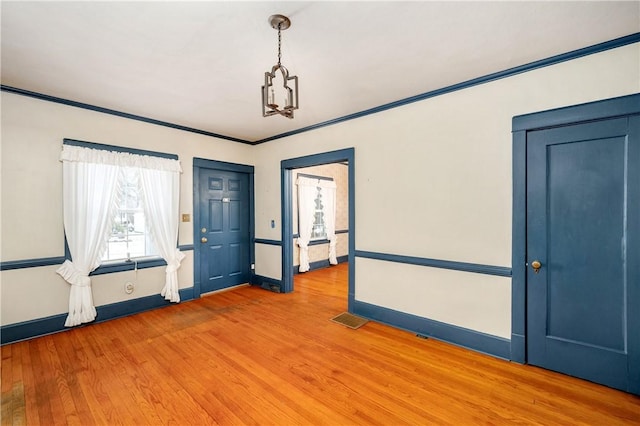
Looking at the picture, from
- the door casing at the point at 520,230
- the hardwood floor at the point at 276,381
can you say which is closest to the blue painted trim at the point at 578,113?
the door casing at the point at 520,230

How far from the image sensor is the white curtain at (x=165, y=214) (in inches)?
161

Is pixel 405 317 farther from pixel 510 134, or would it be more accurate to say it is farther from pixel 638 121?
pixel 638 121

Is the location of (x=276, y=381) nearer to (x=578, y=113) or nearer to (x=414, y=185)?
(x=414, y=185)

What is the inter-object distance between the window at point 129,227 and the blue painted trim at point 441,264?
10.3 ft

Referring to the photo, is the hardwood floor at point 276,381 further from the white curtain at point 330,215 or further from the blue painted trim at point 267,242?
the white curtain at point 330,215

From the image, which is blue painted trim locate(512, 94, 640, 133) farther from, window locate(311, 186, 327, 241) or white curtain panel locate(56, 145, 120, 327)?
white curtain panel locate(56, 145, 120, 327)

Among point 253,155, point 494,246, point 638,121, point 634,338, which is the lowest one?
point 634,338

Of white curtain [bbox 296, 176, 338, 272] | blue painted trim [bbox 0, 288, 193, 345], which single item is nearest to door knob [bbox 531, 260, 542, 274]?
white curtain [bbox 296, 176, 338, 272]

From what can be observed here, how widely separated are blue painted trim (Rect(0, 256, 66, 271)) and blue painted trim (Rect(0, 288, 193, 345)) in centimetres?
62

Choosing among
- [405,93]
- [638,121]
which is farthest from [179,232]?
[638,121]

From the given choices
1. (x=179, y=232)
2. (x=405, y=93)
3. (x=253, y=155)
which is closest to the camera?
(x=405, y=93)

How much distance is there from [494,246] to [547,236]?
431 millimetres

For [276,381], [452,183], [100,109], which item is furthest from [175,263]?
[452,183]

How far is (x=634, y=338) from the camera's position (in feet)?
7.36
